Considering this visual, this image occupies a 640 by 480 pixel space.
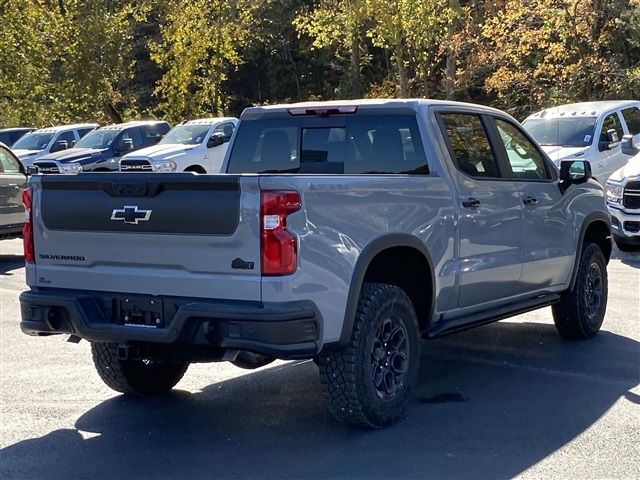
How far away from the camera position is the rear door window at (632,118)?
17250mm

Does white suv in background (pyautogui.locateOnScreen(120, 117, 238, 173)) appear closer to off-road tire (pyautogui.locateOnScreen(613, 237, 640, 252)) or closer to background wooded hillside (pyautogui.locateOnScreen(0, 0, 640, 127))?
background wooded hillside (pyautogui.locateOnScreen(0, 0, 640, 127))

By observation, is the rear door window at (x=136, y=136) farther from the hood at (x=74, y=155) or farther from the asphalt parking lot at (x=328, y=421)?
the asphalt parking lot at (x=328, y=421)

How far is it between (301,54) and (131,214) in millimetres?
35083

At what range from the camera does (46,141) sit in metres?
26.1

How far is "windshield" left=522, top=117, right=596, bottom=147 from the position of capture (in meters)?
16.3

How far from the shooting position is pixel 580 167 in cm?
802

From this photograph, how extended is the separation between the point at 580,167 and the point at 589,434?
112 inches

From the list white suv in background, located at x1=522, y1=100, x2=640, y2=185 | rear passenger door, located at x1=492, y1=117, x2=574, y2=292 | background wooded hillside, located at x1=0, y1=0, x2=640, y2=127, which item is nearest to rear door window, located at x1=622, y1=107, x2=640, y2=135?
white suv in background, located at x1=522, y1=100, x2=640, y2=185

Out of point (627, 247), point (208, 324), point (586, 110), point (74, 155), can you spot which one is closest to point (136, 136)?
point (74, 155)

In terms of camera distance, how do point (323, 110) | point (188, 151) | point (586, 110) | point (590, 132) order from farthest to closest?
point (188, 151)
point (586, 110)
point (590, 132)
point (323, 110)

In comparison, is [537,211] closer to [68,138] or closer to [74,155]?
[74,155]

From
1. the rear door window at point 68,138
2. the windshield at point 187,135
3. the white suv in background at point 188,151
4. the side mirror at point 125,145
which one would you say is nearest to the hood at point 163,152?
the white suv in background at point 188,151

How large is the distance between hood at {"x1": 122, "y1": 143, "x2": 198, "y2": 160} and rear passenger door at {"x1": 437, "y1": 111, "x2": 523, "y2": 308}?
14.3 m

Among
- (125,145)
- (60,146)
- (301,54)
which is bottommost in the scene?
(60,146)
